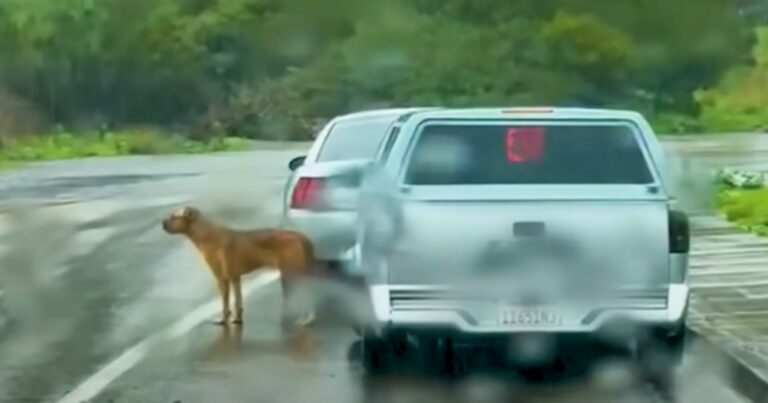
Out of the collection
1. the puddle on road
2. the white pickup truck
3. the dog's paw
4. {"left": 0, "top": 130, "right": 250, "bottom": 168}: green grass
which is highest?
the white pickup truck

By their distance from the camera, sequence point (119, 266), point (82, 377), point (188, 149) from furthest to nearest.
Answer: point (188, 149) < point (119, 266) < point (82, 377)

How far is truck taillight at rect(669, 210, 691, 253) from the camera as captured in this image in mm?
9195

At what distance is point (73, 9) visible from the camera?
19.2 m

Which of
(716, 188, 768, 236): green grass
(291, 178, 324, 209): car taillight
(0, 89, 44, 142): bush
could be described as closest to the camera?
(291, 178, 324, 209): car taillight

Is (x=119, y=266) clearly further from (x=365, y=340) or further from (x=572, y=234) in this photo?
(x=572, y=234)

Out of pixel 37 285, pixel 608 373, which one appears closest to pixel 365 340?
pixel 608 373

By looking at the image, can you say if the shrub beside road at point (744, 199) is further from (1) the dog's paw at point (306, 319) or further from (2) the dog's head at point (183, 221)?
(2) the dog's head at point (183, 221)

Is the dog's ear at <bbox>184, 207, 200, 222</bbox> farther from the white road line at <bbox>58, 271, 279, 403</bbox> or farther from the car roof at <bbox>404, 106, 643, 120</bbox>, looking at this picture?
the car roof at <bbox>404, 106, 643, 120</bbox>

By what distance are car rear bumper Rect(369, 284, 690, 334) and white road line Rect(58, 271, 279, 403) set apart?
151cm

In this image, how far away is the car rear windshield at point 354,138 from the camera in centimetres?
1346

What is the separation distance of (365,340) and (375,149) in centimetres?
331

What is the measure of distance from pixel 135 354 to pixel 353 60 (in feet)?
21.2

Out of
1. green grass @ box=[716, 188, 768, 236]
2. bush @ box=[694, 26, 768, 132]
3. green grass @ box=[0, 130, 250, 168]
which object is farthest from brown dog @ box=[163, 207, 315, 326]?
green grass @ box=[0, 130, 250, 168]

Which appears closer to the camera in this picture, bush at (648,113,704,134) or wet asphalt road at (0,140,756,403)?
wet asphalt road at (0,140,756,403)
